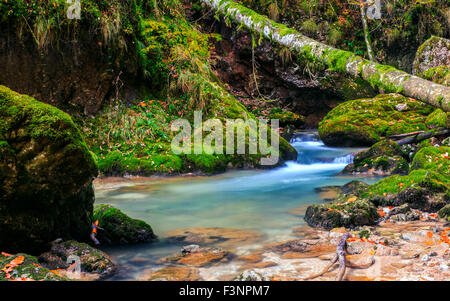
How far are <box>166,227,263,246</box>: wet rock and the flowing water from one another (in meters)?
0.14

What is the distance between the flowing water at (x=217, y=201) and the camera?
12.7 feet

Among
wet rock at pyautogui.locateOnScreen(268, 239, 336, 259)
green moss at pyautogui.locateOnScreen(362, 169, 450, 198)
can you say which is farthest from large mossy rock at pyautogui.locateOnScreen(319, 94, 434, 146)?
wet rock at pyautogui.locateOnScreen(268, 239, 336, 259)

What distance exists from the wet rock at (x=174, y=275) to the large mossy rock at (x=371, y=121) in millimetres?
8642

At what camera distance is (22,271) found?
8.43 feet

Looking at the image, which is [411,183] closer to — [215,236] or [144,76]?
[215,236]

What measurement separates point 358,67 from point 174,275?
110 inches

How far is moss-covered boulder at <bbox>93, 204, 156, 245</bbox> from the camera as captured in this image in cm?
391

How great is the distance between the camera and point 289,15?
1620cm

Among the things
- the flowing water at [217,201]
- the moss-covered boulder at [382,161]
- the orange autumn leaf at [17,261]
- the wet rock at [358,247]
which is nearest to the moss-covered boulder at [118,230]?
the flowing water at [217,201]

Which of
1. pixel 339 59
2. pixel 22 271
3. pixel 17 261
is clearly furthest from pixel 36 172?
pixel 339 59

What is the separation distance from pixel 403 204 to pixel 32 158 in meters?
4.18

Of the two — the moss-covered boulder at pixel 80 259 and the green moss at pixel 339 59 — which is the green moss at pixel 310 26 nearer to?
the green moss at pixel 339 59
